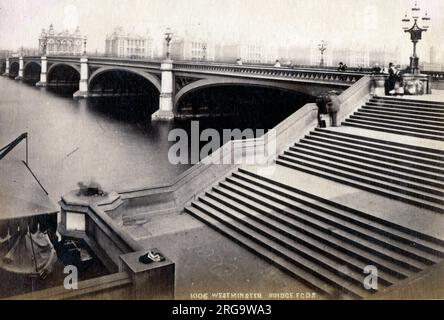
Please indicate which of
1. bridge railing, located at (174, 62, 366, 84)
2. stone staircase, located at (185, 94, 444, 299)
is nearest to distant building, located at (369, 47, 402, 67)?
bridge railing, located at (174, 62, 366, 84)

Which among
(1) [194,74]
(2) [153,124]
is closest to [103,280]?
(1) [194,74]

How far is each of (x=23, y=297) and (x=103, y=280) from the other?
1293 millimetres

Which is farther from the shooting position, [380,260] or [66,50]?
[66,50]

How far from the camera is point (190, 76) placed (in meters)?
35.2

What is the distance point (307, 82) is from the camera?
2180 cm

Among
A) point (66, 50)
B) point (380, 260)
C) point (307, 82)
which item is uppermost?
point (66, 50)

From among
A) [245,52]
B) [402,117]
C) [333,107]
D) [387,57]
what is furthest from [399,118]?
[245,52]

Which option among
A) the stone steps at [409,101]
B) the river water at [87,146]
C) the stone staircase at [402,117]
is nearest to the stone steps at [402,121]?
the stone staircase at [402,117]

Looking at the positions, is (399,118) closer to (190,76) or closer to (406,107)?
(406,107)

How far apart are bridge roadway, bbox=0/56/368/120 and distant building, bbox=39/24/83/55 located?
56.5 m

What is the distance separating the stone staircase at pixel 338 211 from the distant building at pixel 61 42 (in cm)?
12653

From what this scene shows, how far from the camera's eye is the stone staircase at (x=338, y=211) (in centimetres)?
884

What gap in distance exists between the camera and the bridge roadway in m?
21.3
